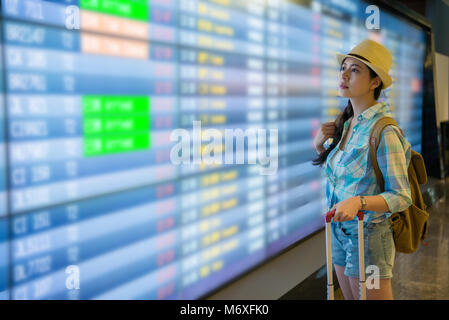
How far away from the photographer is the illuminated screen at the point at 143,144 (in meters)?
1.48

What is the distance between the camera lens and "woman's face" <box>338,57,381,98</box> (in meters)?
1.61

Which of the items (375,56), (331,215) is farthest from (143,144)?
(375,56)

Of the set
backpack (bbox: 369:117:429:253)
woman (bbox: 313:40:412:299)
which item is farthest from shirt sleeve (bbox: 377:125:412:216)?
backpack (bbox: 369:117:429:253)

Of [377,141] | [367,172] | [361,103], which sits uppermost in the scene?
[361,103]

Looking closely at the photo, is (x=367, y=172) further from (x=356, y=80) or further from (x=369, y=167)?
(x=356, y=80)

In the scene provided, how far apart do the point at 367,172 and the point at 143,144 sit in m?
0.89

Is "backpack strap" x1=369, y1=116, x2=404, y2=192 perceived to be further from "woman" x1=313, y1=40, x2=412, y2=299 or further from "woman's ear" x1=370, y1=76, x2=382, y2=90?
"woman's ear" x1=370, y1=76, x2=382, y2=90

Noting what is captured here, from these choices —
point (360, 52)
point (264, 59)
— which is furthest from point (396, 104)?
point (360, 52)

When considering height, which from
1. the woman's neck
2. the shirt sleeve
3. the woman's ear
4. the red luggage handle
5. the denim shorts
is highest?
the woman's ear

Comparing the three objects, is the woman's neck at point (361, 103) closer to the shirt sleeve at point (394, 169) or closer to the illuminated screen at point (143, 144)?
the shirt sleeve at point (394, 169)

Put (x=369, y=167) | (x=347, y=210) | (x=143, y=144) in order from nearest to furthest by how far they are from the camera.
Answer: (x=347, y=210) → (x=369, y=167) → (x=143, y=144)

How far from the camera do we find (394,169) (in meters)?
1.48

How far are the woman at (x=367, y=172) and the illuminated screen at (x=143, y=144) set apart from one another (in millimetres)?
726

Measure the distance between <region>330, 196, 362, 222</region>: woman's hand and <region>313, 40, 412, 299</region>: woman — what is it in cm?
1
